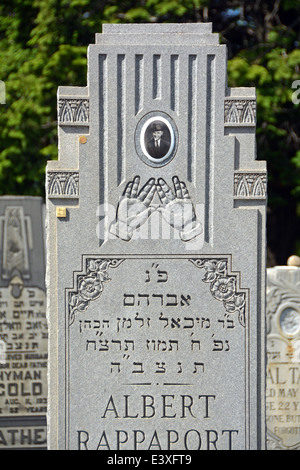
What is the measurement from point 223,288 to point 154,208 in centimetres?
89

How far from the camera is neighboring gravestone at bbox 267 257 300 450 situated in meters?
9.97

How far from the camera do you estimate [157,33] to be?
7145 mm

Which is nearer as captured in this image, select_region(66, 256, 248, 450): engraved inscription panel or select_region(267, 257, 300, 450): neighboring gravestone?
select_region(66, 256, 248, 450): engraved inscription panel

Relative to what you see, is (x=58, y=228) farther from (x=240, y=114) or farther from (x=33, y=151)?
(x=33, y=151)

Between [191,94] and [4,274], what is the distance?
160 inches

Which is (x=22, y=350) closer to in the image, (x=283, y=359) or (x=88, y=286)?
(x=283, y=359)

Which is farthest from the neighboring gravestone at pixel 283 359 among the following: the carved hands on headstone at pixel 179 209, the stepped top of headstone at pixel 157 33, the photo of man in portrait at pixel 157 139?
the stepped top of headstone at pixel 157 33

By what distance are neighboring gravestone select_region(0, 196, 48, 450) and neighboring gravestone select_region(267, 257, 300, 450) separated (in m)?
2.67

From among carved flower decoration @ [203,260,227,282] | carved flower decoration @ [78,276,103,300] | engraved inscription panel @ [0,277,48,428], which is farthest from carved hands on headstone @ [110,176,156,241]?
engraved inscription panel @ [0,277,48,428]

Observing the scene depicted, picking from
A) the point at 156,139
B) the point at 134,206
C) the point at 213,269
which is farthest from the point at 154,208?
the point at 213,269

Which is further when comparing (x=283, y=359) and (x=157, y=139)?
(x=283, y=359)

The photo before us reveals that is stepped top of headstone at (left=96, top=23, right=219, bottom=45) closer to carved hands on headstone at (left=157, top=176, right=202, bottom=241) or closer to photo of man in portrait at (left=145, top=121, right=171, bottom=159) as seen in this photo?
photo of man in portrait at (left=145, top=121, right=171, bottom=159)

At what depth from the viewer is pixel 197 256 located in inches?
283

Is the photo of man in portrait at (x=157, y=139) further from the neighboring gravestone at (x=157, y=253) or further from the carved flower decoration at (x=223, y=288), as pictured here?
the carved flower decoration at (x=223, y=288)
